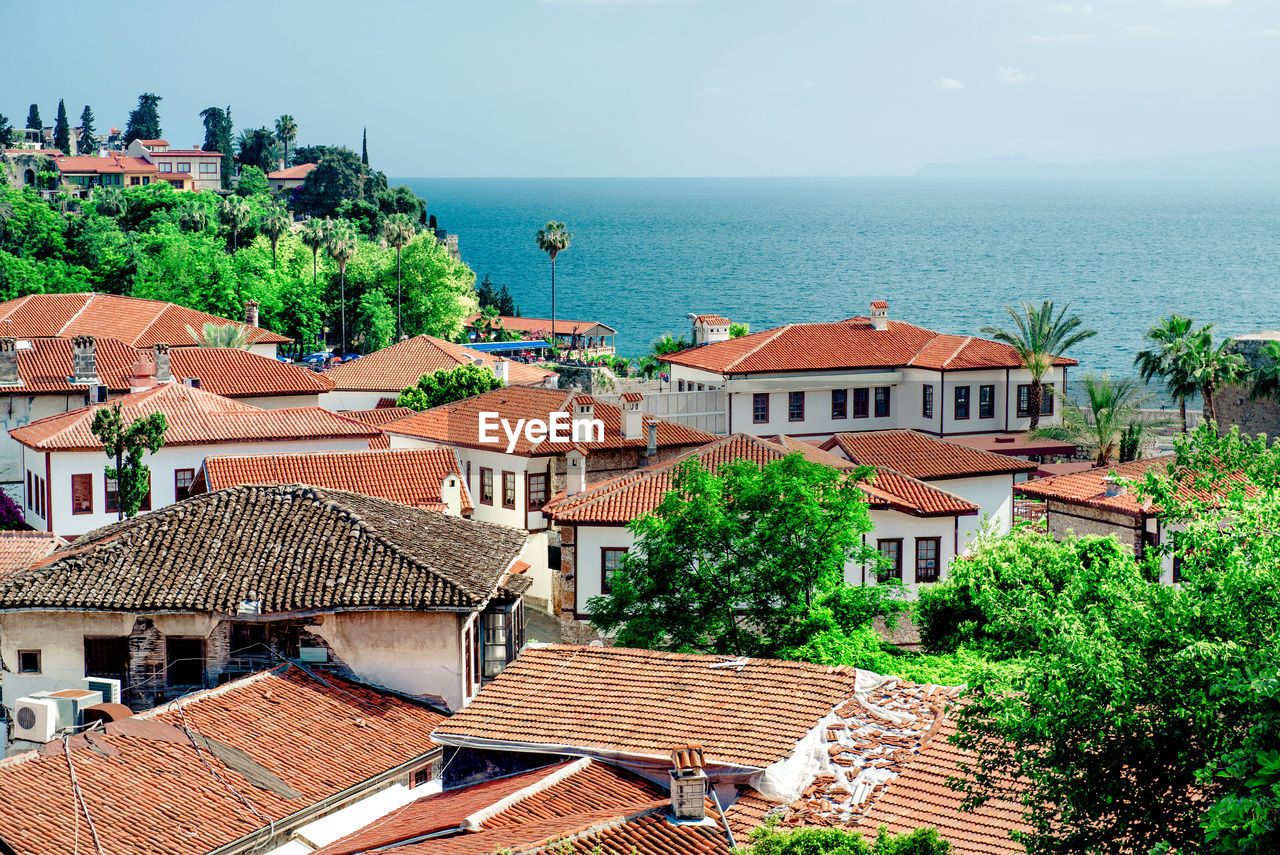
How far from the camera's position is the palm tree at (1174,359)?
173 feet

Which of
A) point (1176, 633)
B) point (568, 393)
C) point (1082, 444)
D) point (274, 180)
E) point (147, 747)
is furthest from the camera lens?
point (274, 180)

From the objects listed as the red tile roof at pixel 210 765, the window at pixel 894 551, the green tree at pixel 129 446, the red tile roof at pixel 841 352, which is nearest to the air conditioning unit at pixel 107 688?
the red tile roof at pixel 210 765

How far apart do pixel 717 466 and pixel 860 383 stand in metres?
21.4

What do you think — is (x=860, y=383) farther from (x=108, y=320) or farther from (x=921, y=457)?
(x=108, y=320)

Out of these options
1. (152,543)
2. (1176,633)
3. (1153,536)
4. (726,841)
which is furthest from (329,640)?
(1153,536)

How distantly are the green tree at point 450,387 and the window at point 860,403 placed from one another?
1400 cm

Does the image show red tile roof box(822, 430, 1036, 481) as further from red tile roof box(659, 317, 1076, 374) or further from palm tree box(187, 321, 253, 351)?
palm tree box(187, 321, 253, 351)

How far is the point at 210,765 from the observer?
714 inches

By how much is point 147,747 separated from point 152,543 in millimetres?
5738

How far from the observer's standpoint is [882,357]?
182 ft

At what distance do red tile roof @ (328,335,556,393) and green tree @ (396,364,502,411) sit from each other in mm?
4027

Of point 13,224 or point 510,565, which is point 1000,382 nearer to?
point 510,565

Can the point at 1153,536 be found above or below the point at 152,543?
below

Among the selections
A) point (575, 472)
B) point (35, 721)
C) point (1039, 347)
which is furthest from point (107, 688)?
point (1039, 347)
